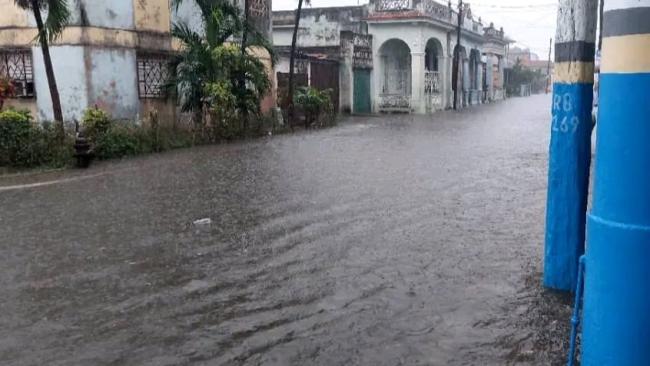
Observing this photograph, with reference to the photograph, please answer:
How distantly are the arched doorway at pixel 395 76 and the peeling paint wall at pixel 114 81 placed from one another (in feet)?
58.0

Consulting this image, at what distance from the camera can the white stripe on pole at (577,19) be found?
172 inches

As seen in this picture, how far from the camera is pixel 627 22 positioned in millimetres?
2486

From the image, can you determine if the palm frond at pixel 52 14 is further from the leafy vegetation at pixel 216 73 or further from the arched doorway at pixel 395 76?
the arched doorway at pixel 395 76

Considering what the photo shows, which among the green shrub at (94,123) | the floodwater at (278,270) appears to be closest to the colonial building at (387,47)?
the green shrub at (94,123)

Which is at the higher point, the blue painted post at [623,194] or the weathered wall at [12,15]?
the weathered wall at [12,15]

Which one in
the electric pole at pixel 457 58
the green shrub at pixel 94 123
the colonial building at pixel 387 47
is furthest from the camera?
the electric pole at pixel 457 58

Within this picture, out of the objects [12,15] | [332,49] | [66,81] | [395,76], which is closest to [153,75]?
[66,81]

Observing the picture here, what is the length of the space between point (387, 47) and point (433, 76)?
2.90 m

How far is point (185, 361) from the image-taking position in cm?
382

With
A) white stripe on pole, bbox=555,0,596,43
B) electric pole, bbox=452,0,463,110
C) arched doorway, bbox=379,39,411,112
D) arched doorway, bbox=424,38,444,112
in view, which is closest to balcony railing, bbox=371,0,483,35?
arched doorway, bbox=424,38,444,112

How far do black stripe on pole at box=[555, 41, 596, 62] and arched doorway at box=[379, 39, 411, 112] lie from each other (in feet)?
92.4

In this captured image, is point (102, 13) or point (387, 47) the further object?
point (387, 47)

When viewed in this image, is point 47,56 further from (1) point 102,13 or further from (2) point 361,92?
(2) point 361,92

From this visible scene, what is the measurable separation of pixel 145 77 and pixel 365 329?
14.4 metres
